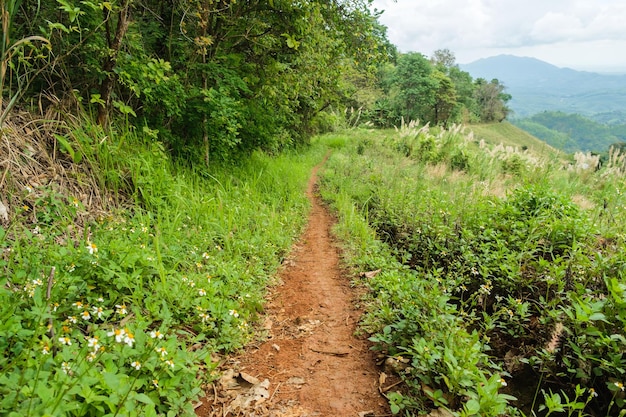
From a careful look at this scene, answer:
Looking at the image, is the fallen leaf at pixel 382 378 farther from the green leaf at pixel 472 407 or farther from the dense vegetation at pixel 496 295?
the green leaf at pixel 472 407

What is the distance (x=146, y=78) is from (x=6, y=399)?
156 inches

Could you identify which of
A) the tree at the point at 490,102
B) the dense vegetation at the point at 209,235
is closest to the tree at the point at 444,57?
the tree at the point at 490,102

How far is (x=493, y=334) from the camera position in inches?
113

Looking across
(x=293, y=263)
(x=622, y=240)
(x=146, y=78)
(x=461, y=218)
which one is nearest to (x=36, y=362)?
(x=293, y=263)

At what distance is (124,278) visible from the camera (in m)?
2.45

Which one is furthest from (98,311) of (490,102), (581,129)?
(581,129)

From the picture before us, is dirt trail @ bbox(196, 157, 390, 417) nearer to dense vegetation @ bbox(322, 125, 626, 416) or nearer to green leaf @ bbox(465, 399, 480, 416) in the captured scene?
dense vegetation @ bbox(322, 125, 626, 416)

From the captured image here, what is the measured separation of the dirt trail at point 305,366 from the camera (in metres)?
2.13

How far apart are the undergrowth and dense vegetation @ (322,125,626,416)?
128cm

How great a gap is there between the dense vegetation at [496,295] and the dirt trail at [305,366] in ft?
0.75

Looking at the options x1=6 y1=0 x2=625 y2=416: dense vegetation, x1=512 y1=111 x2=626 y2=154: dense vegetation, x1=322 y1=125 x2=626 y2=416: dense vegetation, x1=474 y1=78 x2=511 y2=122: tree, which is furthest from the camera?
x1=512 y1=111 x2=626 y2=154: dense vegetation

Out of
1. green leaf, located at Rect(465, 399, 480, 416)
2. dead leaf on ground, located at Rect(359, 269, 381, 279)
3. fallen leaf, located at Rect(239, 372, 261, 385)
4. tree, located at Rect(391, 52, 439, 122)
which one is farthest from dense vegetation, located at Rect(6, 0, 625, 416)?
tree, located at Rect(391, 52, 439, 122)

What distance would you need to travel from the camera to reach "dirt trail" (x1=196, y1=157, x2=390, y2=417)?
6.98 feet

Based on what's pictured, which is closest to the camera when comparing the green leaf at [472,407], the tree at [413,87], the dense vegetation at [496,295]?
the green leaf at [472,407]
